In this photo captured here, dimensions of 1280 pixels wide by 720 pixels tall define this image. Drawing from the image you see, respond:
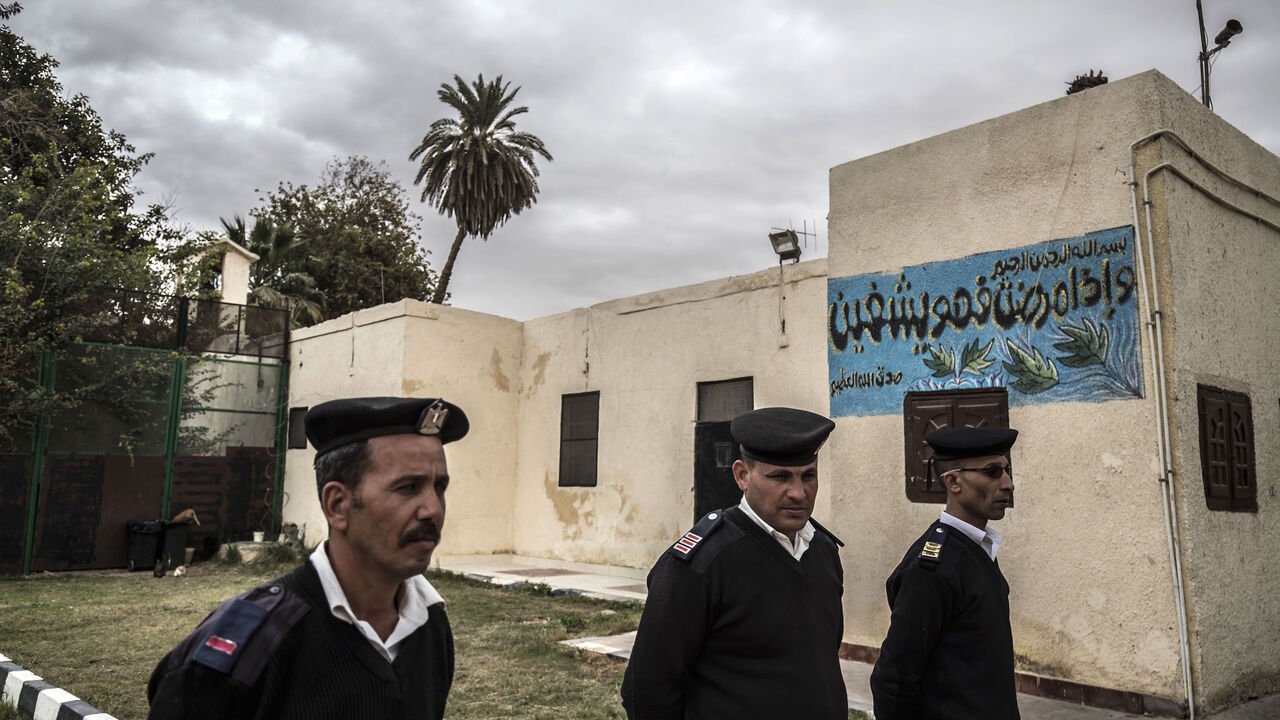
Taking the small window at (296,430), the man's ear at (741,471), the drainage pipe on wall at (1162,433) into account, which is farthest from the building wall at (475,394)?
the man's ear at (741,471)

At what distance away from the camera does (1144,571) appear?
5.47 m

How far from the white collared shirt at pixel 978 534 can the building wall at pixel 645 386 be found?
7.09 metres

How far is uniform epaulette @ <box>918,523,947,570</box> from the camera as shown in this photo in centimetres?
287

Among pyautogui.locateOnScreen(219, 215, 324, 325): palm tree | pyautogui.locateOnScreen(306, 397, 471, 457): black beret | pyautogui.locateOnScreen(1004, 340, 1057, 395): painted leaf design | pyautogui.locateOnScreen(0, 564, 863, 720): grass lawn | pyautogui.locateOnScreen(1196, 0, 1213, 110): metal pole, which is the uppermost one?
pyautogui.locateOnScreen(219, 215, 324, 325): palm tree

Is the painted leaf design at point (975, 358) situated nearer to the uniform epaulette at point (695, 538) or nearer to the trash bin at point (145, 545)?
Answer: the uniform epaulette at point (695, 538)

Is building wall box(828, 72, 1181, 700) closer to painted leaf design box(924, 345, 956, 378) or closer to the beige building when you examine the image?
the beige building

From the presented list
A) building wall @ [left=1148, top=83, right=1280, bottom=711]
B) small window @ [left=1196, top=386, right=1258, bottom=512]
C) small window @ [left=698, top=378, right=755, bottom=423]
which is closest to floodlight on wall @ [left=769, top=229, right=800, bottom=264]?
small window @ [left=698, top=378, right=755, bottom=423]

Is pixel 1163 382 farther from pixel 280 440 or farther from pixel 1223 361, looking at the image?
pixel 280 440

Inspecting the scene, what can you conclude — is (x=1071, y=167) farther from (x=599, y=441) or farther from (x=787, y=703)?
(x=599, y=441)

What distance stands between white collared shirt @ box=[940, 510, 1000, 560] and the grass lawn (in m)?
3.13

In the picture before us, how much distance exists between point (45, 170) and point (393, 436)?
14614 mm

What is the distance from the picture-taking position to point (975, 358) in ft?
21.2

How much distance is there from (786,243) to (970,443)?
8.15 m

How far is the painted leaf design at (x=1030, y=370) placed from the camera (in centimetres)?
609
